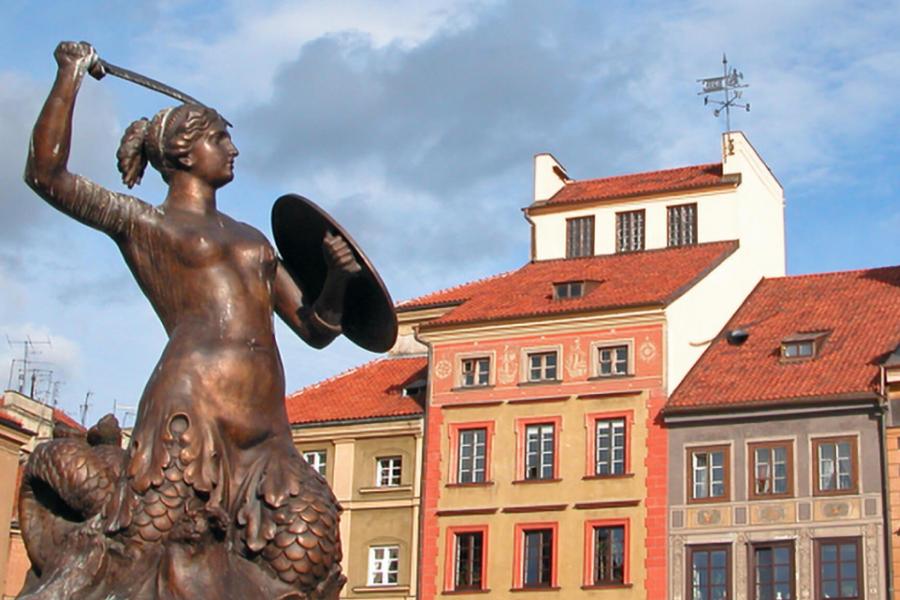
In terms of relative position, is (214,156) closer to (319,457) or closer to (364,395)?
(319,457)

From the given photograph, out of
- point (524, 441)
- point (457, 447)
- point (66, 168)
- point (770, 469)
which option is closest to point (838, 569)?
point (770, 469)

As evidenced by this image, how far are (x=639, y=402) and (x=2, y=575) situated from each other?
15230mm

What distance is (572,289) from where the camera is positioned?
4569 cm

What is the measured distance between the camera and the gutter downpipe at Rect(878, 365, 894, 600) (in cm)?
3844

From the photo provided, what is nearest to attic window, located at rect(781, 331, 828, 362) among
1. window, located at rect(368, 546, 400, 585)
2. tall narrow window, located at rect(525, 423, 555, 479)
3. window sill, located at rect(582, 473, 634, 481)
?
window sill, located at rect(582, 473, 634, 481)

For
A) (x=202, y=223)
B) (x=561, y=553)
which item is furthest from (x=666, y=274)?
(x=202, y=223)

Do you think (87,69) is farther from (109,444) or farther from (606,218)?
(606,218)

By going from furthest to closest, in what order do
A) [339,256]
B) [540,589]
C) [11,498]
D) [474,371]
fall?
[474,371] < [540,589] < [11,498] < [339,256]

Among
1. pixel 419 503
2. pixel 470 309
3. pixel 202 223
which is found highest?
pixel 470 309

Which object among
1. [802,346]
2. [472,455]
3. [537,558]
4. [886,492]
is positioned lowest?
[537,558]

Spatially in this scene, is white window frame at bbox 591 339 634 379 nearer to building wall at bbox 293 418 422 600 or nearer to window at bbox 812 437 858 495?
building wall at bbox 293 418 422 600

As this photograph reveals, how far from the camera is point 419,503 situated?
147ft

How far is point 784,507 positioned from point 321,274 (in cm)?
3345

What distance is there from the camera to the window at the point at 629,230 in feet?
162
